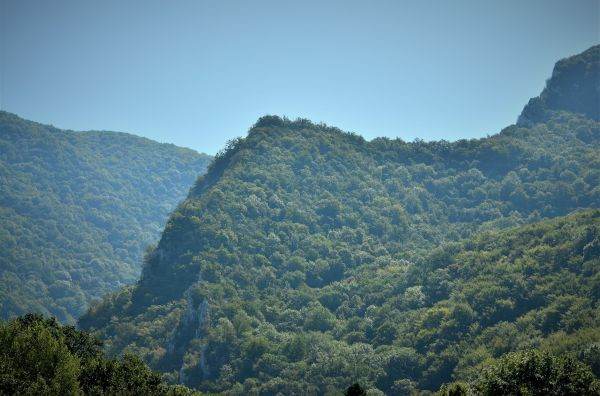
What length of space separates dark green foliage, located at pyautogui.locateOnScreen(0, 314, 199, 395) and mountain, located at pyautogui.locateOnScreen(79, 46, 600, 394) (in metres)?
36.7

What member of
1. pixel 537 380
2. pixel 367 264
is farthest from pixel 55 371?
pixel 367 264

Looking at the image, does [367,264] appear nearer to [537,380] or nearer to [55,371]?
[537,380]

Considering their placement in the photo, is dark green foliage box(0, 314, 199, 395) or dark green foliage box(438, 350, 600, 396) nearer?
dark green foliage box(438, 350, 600, 396)

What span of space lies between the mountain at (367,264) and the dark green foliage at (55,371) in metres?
36.7

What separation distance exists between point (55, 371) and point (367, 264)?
89.3 metres

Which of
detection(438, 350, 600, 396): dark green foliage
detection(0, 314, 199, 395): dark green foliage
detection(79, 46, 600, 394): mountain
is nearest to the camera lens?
detection(438, 350, 600, 396): dark green foliage

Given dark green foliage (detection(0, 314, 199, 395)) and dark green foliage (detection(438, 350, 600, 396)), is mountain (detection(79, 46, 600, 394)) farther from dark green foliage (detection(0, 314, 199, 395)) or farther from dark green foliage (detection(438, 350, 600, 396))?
dark green foliage (detection(0, 314, 199, 395))

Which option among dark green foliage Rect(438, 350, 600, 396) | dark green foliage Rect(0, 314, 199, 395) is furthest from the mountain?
dark green foliage Rect(0, 314, 199, 395)

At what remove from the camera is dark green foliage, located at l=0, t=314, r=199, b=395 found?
2140 inches

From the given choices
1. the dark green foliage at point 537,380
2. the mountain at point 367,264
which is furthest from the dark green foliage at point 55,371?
the mountain at point 367,264

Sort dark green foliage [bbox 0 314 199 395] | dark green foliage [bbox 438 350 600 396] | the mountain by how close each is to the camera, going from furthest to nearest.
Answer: the mountain, dark green foliage [bbox 0 314 199 395], dark green foliage [bbox 438 350 600 396]

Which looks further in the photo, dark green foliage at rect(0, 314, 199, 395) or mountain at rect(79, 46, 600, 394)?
mountain at rect(79, 46, 600, 394)

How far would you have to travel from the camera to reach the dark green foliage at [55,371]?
5434 centimetres

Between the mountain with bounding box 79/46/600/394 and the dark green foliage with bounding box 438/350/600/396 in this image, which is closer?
the dark green foliage with bounding box 438/350/600/396
